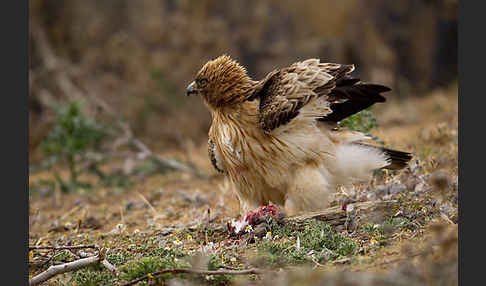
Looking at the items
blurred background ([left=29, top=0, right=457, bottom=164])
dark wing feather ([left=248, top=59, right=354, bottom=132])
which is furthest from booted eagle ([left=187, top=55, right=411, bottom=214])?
blurred background ([left=29, top=0, right=457, bottom=164])

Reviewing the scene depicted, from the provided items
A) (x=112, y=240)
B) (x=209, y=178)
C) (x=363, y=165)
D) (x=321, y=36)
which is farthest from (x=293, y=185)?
(x=321, y=36)

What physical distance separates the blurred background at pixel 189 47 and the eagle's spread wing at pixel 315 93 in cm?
A: 573

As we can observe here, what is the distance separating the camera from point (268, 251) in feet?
12.4

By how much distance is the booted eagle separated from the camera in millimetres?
4438

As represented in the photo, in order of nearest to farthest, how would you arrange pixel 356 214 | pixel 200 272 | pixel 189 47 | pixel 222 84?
pixel 200 272, pixel 356 214, pixel 222 84, pixel 189 47

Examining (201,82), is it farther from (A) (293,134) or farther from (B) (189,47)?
(B) (189,47)

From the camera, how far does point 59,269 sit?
138 inches

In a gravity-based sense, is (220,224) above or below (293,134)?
below

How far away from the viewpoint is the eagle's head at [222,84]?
190 inches

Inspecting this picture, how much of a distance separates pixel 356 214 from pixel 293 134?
0.86 metres

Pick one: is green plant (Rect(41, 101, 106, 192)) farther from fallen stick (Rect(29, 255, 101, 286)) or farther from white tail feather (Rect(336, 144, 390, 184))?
white tail feather (Rect(336, 144, 390, 184))

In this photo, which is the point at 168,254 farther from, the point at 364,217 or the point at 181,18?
the point at 181,18

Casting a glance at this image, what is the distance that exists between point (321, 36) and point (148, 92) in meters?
3.96

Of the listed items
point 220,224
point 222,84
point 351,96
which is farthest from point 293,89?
point 220,224
